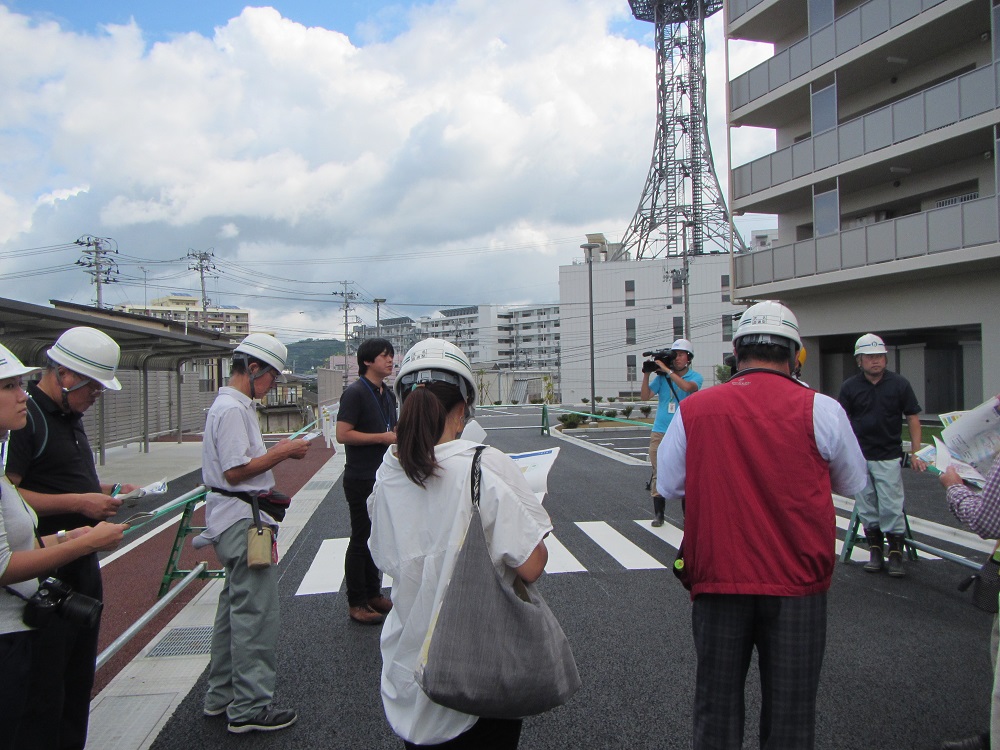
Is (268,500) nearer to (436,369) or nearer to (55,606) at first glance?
(55,606)

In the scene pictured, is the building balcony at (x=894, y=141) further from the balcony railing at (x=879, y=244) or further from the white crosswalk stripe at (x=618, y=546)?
the white crosswalk stripe at (x=618, y=546)

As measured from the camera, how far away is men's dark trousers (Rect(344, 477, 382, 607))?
15.2 ft

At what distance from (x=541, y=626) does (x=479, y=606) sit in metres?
0.18

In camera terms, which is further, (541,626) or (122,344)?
(122,344)

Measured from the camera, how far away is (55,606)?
2.15 m

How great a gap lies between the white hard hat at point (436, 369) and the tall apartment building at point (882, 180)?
56.9 ft

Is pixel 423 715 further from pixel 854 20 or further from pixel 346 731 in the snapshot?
pixel 854 20

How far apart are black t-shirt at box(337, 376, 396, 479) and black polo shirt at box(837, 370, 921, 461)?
12.8 feet

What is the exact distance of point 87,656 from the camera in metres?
2.72

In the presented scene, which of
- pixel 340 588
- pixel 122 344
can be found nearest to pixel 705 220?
pixel 122 344

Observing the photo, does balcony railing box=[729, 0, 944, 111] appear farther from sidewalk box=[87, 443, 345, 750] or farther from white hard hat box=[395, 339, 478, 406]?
sidewalk box=[87, 443, 345, 750]

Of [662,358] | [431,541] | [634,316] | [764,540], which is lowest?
[764,540]

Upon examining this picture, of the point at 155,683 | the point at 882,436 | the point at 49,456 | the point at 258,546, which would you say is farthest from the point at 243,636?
the point at 882,436

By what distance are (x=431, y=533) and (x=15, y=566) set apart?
125 cm
